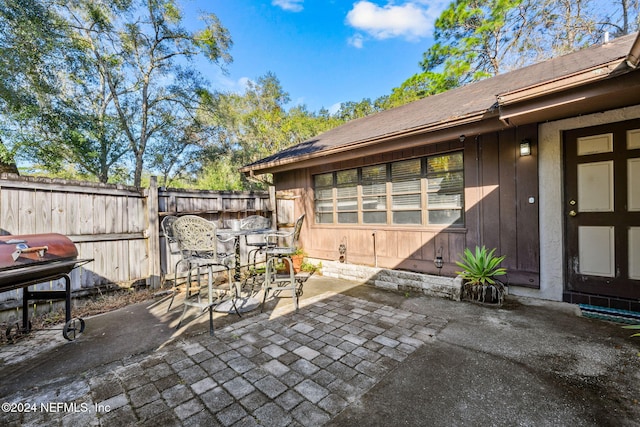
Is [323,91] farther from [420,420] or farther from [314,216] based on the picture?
[420,420]

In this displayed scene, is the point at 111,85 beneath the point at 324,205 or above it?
above

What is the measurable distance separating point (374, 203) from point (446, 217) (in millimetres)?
1310

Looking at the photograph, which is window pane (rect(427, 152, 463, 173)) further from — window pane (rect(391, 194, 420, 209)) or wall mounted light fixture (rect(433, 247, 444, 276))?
wall mounted light fixture (rect(433, 247, 444, 276))

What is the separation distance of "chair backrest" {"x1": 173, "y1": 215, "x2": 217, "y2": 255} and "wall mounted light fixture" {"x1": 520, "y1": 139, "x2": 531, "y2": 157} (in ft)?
13.1

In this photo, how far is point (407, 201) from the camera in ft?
15.0

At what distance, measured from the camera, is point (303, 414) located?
1.58m

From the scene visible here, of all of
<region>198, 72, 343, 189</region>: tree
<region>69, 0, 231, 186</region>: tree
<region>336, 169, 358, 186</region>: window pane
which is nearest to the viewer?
<region>336, 169, 358, 186</region>: window pane

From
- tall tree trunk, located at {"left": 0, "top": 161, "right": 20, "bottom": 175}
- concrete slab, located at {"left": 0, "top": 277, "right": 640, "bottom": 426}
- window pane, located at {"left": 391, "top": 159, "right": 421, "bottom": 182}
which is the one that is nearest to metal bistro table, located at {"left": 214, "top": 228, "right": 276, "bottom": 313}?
concrete slab, located at {"left": 0, "top": 277, "right": 640, "bottom": 426}

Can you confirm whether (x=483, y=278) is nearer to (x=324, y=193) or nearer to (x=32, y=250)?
(x=324, y=193)

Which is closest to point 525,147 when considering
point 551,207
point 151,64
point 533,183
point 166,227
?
point 533,183

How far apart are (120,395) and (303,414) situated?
50.0 inches

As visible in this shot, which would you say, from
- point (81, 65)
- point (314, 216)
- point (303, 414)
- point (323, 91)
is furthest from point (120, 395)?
point (323, 91)

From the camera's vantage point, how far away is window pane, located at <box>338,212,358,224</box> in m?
5.32

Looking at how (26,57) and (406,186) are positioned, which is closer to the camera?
(406,186)
